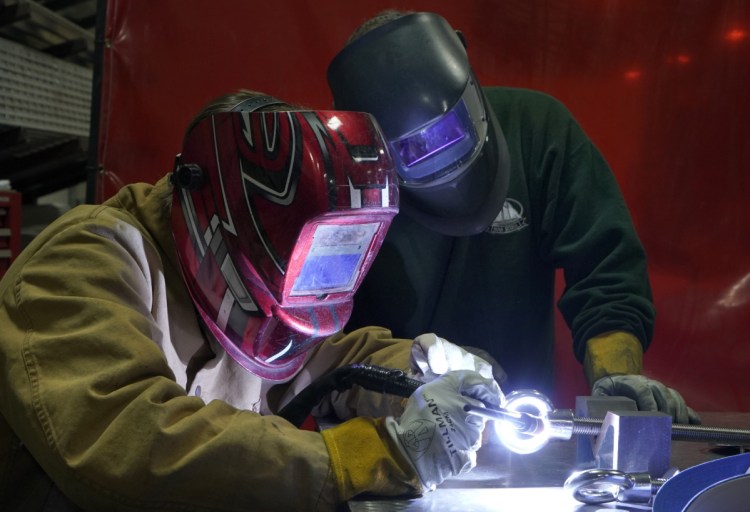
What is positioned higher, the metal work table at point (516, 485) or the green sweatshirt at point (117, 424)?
the green sweatshirt at point (117, 424)

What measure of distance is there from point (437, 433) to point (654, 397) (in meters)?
0.56

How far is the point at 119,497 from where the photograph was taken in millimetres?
1080

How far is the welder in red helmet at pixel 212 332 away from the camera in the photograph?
109 cm

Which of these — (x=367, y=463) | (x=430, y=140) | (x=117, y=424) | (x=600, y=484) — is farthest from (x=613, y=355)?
(x=117, y=424)

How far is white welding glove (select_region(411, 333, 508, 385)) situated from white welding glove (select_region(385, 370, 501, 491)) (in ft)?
0.91

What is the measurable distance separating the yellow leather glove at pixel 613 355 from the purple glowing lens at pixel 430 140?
52 cm

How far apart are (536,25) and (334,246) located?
158 centimetres

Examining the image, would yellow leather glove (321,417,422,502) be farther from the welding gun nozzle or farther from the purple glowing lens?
the purple glowing lens

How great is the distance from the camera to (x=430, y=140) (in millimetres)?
1768

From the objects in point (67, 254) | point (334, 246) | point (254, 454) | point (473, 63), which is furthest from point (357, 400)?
point (473, 63)

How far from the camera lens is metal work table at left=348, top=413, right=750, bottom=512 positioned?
1133 mm

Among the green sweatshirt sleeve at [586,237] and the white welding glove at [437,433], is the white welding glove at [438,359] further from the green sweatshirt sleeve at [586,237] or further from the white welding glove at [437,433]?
the green sweatshirt sleeve at [586,237]

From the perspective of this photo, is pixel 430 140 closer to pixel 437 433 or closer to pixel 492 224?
pixel 492 224

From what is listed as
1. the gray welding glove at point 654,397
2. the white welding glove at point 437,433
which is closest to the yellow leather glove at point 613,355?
the gray welding glove at point 654,397
